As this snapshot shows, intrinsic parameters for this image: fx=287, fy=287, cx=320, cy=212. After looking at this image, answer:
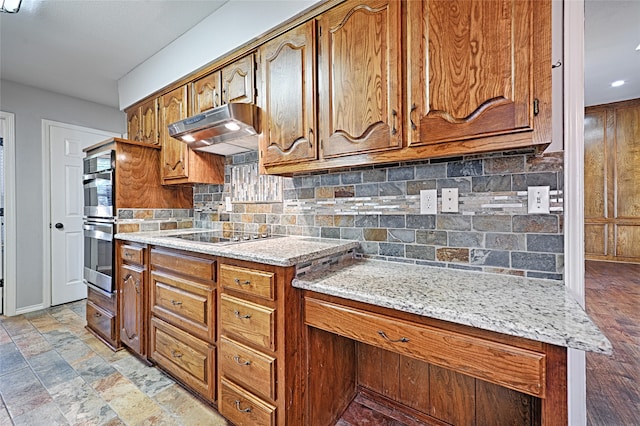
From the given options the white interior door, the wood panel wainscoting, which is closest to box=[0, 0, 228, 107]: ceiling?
the white interior door

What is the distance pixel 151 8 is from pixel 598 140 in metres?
6.39

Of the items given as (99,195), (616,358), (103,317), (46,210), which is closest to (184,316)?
(103,317)

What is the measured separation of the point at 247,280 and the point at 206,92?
1.53 m

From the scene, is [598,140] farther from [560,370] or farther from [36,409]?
[36,409]

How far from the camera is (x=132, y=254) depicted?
7.11ft

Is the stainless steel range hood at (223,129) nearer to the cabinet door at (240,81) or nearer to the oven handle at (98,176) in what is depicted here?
the cabinet door at (240,81)

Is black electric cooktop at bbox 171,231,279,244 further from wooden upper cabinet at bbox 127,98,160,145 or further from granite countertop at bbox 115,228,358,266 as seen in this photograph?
wooden upper cabinet at bbox 127,98,160,145

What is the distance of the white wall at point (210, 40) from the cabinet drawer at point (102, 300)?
181 centimetres

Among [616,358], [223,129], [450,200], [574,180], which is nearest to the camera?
[574,180]

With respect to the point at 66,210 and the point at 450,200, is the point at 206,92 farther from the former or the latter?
the point at 66,210

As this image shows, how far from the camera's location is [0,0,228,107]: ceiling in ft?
6.36

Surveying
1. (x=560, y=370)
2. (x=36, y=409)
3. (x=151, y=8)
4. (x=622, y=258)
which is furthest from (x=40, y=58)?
(x=622, y=258)

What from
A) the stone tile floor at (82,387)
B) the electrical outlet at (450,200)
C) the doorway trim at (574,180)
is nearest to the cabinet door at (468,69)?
the doorway trim at (574,180)

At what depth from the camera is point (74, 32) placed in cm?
219
